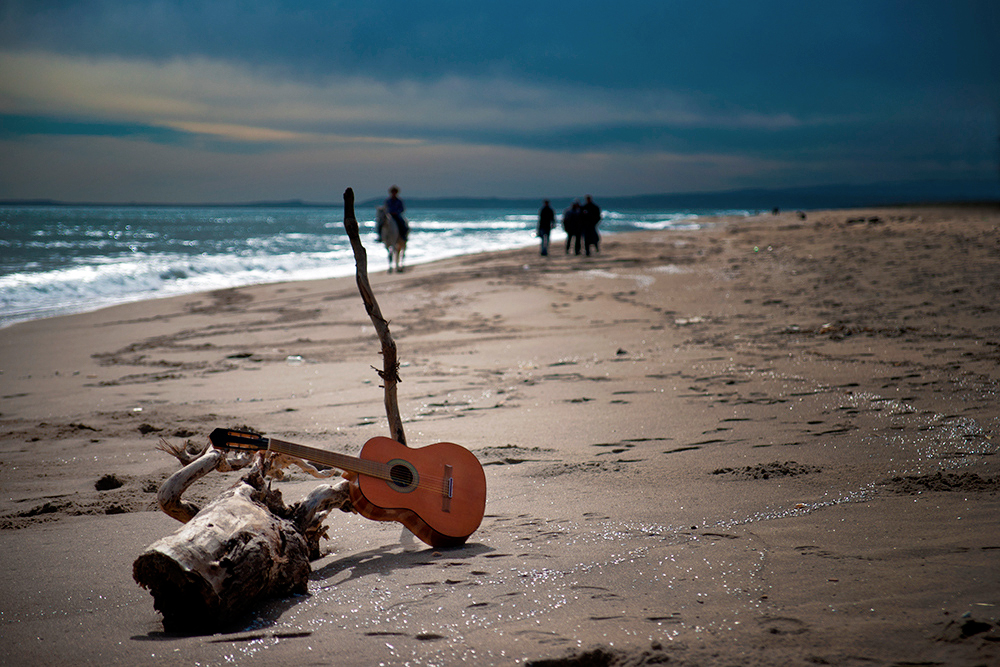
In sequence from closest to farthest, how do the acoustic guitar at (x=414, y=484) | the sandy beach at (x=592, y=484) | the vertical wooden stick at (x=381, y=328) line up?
the sandy beach at (x=592, y=484)
the acoustic guitar at (x=414, y=484)
the vertical wooden stick at (x=381, y=328)

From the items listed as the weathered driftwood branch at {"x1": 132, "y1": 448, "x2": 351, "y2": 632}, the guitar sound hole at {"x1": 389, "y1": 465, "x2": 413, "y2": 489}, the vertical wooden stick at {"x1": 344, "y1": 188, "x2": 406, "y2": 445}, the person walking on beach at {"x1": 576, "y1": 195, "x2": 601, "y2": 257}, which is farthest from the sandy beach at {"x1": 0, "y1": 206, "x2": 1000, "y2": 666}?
the person walking on beach at {"x1": 576, "y1": 195, "x2": 601, "y2": 257}

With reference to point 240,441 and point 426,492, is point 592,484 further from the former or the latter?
point 240,441

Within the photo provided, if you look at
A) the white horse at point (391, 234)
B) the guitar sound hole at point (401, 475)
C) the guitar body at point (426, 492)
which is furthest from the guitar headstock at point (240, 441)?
the white horse at point (391, 234)

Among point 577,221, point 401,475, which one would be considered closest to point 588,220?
point 577,221

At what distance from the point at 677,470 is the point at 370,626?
1965 mm

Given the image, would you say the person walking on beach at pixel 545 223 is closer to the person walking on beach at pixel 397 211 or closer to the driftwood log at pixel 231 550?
the person walking on beach at pixel 397 211

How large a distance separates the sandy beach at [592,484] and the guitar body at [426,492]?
137 millimetres

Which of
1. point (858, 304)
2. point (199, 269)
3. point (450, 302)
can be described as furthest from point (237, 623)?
point (199, 269)

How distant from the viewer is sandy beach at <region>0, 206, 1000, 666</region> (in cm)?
203

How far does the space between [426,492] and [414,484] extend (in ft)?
0.22

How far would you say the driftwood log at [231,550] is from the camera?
2.16 m

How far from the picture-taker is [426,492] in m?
2.91

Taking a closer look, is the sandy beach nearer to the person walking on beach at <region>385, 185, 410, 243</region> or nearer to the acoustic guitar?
the acoustic guitar

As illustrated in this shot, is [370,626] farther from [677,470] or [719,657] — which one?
[677,470]
